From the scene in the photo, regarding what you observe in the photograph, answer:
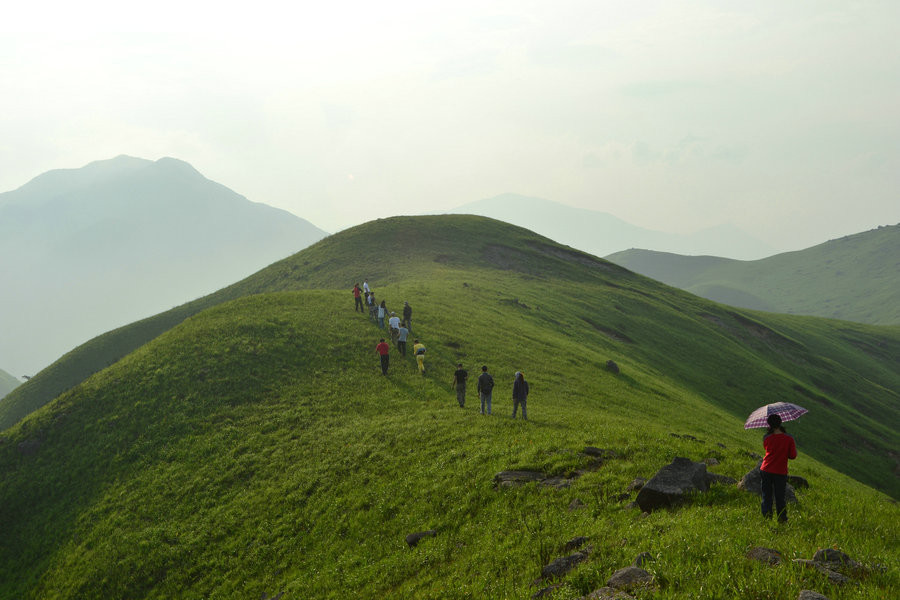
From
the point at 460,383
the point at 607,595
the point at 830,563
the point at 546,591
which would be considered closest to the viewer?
the point at 830,563

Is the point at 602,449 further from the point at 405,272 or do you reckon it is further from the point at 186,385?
the point at 405,272

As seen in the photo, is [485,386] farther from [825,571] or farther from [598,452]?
[825,571]

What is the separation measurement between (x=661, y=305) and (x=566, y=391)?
192 ft

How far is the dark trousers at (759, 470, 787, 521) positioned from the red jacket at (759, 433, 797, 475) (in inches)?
6.9

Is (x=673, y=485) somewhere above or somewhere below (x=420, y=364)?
below

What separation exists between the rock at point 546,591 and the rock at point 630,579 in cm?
144

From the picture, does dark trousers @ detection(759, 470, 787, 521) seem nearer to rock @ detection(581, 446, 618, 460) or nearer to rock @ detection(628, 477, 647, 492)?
rock @ detection(628, 477, 647, 492)

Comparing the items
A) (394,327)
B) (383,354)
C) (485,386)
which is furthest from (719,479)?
(394,327)

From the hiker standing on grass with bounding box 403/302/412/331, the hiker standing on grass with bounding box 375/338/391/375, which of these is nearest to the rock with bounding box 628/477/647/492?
the hiker standing on grass with bounding box 375/338/391/375

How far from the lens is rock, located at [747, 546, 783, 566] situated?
10328mm

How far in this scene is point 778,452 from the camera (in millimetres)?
12953

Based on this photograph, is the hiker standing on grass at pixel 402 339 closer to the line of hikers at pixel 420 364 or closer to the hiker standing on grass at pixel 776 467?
the line of hikers at pixel 420 364

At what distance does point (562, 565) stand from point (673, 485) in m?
4.95

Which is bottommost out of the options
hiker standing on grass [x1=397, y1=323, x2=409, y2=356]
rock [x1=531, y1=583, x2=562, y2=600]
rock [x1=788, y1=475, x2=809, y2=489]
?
rock [x1=531, y1=583, x2=562, y2=600]
